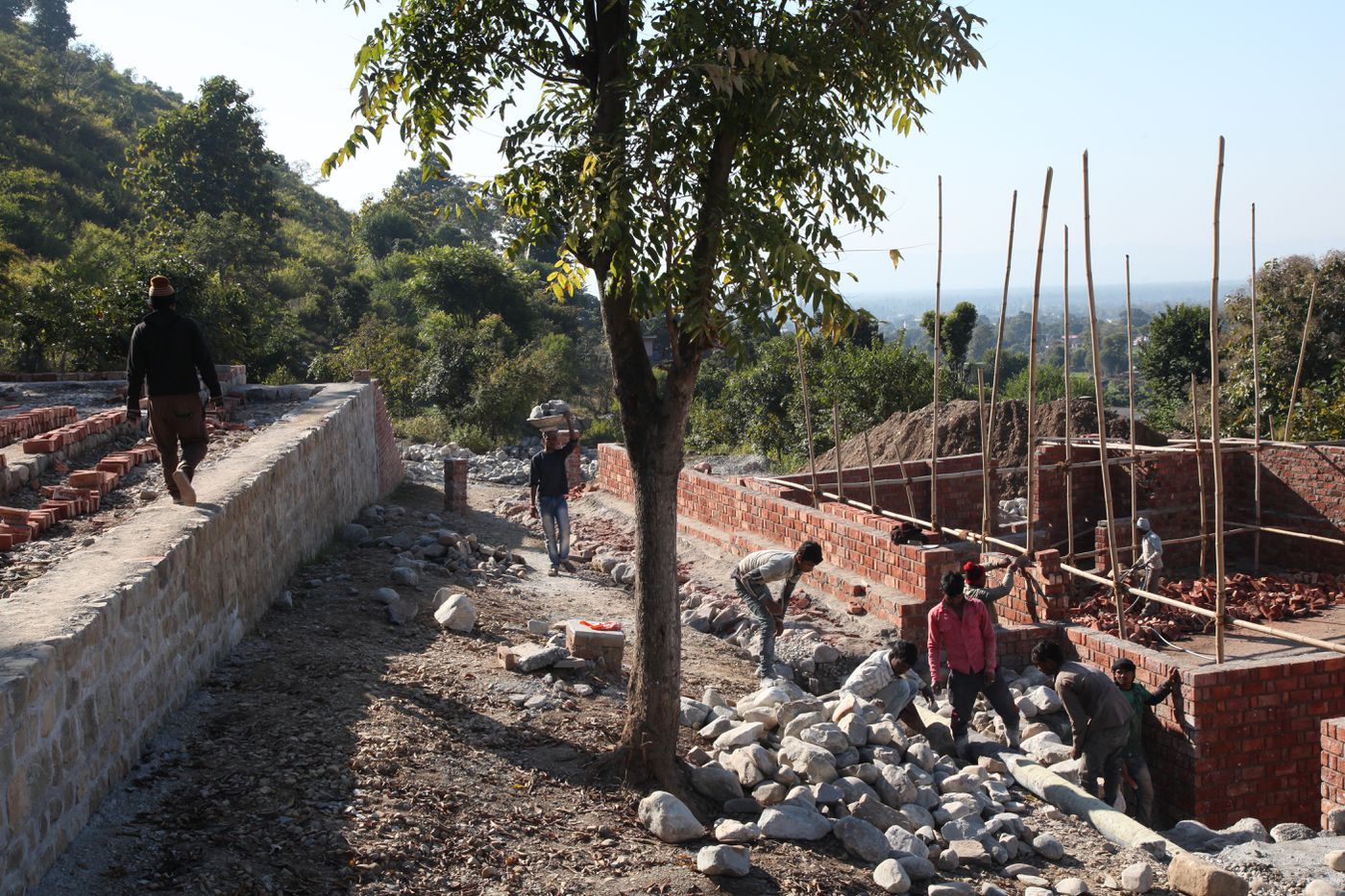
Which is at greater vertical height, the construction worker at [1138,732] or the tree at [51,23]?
the tree at [51,23]

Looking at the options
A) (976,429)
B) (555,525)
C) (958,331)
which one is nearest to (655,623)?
(555,525)

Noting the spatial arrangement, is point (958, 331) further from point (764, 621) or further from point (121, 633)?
point (121, 633)

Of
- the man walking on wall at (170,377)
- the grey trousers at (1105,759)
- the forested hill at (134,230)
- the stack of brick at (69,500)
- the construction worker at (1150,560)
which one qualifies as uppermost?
the forested hill at (134,230)

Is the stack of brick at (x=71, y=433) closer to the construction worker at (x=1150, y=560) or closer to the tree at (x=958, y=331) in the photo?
the construction worker at (x=1150, y=560)

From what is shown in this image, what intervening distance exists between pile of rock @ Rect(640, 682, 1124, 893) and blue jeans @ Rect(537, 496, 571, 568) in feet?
10.7

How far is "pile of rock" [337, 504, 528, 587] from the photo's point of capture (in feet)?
28.9

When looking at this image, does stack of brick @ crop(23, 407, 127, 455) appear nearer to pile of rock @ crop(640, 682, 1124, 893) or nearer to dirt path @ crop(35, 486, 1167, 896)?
dirt path @ crop(35, 486, 1167, 896)

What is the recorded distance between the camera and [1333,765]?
6.01 m

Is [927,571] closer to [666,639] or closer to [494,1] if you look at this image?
[666,639]

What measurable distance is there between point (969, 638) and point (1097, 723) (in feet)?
2.89

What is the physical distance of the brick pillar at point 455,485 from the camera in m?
12.6

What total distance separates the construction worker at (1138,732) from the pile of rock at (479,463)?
33.6 feet

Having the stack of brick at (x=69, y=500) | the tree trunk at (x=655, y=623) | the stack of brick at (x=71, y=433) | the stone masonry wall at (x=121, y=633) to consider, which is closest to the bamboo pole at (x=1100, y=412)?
the tree trunk at (x=655, y=623)

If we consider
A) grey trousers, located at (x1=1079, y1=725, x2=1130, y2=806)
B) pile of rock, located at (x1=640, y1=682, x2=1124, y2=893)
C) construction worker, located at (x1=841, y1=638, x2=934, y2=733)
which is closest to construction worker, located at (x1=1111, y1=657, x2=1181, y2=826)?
grey trousers, located at (x1=1079, y1=725, x2=1130, y2=806)
